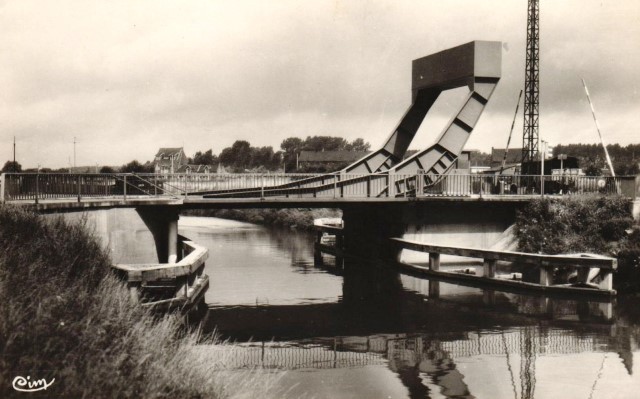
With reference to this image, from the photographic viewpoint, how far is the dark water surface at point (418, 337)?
945 centimetres

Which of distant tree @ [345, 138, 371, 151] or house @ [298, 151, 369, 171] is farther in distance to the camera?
distant tree @ [345, 138, 371, 151]

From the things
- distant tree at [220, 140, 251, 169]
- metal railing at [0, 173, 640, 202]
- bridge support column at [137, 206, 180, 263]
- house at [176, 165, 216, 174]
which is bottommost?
bridge support column at [137, 206, 180, 263]

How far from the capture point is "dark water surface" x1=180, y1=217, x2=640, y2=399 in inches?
372

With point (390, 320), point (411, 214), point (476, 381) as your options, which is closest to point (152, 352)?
point (476, 381)

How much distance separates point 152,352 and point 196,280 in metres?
11.0

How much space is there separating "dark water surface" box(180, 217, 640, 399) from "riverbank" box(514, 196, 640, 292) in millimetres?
3295

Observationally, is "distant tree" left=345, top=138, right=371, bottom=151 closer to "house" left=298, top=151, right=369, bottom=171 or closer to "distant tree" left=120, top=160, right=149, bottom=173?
"house" left=298, top=151, right=369, bottom=171

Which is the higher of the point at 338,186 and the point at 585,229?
the point at 338,186

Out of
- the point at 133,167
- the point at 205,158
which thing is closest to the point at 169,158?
the point at 205,158

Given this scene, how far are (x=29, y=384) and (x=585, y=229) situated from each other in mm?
18451

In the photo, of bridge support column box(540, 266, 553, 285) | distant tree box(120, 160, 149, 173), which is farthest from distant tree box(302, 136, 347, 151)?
bridge support column box(540, 266, 553, 285)

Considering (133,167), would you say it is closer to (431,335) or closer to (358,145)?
(431,335)

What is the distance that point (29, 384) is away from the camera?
16.7ft

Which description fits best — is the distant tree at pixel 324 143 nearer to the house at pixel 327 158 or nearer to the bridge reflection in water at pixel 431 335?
the house at pixel 327 158
